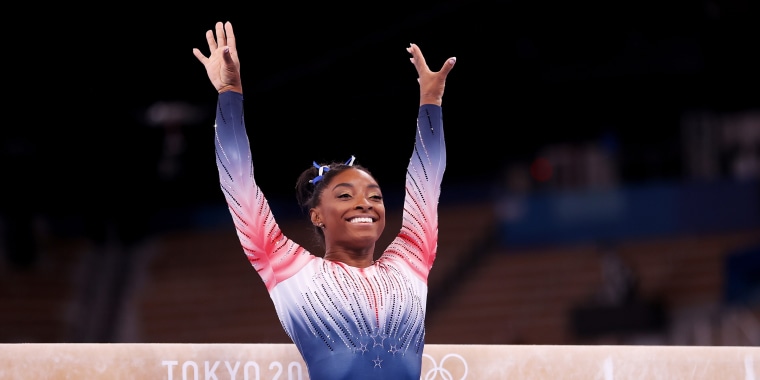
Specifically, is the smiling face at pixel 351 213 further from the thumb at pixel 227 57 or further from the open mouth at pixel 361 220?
the thumb at pixel 227 57

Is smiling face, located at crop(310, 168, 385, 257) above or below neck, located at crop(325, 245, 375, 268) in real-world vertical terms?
above

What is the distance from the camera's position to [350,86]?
329 inches

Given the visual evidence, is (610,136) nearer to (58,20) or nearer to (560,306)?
(560,306)

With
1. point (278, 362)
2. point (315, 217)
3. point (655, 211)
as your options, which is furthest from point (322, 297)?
point (655, 211)

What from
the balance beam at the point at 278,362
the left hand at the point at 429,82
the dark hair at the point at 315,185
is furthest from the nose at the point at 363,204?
the balance beam at the point at 278,362

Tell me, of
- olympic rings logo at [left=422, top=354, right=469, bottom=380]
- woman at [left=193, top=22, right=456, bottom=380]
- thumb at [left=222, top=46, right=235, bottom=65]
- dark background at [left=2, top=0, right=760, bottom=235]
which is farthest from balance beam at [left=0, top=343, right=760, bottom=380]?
dark background at [left=2, top=0, right=760, bottom=235]

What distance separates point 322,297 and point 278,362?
45 centimetres

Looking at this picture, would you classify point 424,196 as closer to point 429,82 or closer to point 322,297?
point 429,82

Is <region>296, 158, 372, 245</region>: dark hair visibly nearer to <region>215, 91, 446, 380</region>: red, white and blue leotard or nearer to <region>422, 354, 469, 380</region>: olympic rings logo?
<region>215, 91, 446, 380</region>: red, white and blue leotard

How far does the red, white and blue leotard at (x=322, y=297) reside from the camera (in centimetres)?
288

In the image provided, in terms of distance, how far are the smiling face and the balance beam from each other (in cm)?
46

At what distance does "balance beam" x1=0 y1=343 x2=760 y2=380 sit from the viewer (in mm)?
3252

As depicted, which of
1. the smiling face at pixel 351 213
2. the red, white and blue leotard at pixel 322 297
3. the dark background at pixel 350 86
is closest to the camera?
the red, white and blue leotard at pixel 322 297

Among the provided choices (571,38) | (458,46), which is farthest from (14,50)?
(571,38)
